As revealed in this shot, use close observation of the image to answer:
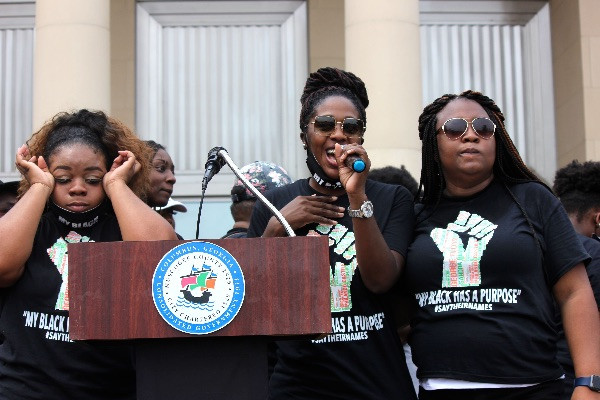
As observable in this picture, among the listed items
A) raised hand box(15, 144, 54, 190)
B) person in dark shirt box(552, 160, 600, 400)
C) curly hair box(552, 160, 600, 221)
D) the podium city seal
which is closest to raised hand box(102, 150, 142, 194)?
raised hand box(15, 144, 54, 190)

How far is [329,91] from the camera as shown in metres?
4.18

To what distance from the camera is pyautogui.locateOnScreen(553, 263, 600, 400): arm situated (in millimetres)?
3557

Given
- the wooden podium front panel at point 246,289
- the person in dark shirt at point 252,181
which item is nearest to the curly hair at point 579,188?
the person in dark shirt at point 252,181

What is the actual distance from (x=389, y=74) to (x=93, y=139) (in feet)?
19.6

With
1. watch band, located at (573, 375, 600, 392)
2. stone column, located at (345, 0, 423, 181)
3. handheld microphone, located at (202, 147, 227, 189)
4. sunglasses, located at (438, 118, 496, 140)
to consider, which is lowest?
watch band, located at (573, 375, 600, 392)

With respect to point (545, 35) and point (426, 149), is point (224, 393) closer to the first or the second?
point (426, 149)

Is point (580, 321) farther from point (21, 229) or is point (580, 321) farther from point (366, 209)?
point (21, 229)

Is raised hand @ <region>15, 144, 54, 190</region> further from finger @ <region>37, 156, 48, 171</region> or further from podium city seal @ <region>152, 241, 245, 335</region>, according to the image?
podium city seal @ <region>152, 241, 245, 335</region>

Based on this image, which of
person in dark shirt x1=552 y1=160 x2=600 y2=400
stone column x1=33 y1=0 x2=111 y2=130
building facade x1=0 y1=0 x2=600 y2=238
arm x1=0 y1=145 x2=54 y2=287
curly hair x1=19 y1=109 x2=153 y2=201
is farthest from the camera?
building facade x1=0 y1=0 x2=600 y2=238

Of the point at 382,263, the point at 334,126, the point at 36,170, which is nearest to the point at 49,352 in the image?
the point at 36,170

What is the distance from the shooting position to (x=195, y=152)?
39.5 feet

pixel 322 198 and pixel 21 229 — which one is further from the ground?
pixel 322 198

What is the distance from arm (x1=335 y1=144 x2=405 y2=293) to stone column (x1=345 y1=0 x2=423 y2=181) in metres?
5.89

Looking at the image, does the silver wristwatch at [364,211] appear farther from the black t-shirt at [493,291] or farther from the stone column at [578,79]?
the stone column at [578,79]
